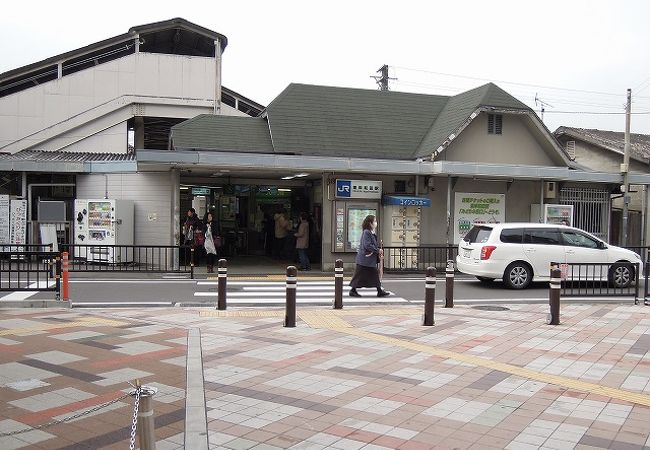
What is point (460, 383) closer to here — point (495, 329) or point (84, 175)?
point (495, 329)

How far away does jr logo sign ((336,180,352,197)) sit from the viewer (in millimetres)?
18812

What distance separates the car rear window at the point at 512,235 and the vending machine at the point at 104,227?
434 inches

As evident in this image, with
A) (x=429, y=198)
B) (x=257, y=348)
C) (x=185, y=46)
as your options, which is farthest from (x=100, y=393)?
(x=185, y=46)

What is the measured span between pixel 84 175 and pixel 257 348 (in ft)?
48.9

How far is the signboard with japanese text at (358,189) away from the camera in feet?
61.9

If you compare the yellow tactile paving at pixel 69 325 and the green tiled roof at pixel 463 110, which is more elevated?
the green tiled roof at pixel 463 110

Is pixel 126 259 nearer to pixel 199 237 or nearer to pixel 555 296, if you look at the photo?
pixel 199 237

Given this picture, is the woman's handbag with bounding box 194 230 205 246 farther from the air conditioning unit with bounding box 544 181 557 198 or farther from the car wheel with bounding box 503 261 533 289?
the air conditioning unit with bounding box 544 181 557 198

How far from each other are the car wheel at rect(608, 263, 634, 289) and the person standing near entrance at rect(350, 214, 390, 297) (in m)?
6.17

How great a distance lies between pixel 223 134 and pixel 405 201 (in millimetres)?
6371

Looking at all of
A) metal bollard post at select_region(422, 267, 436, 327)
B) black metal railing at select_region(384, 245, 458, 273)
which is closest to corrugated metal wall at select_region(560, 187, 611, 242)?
black metal railing at select_region(384, 245, 458, 273)

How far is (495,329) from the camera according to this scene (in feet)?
31.2

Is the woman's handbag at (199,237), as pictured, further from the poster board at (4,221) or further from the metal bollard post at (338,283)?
the metal bollard post at (338,283)

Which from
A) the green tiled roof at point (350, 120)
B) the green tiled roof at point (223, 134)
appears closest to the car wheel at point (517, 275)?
the green tiled roof at point (350, 120)
